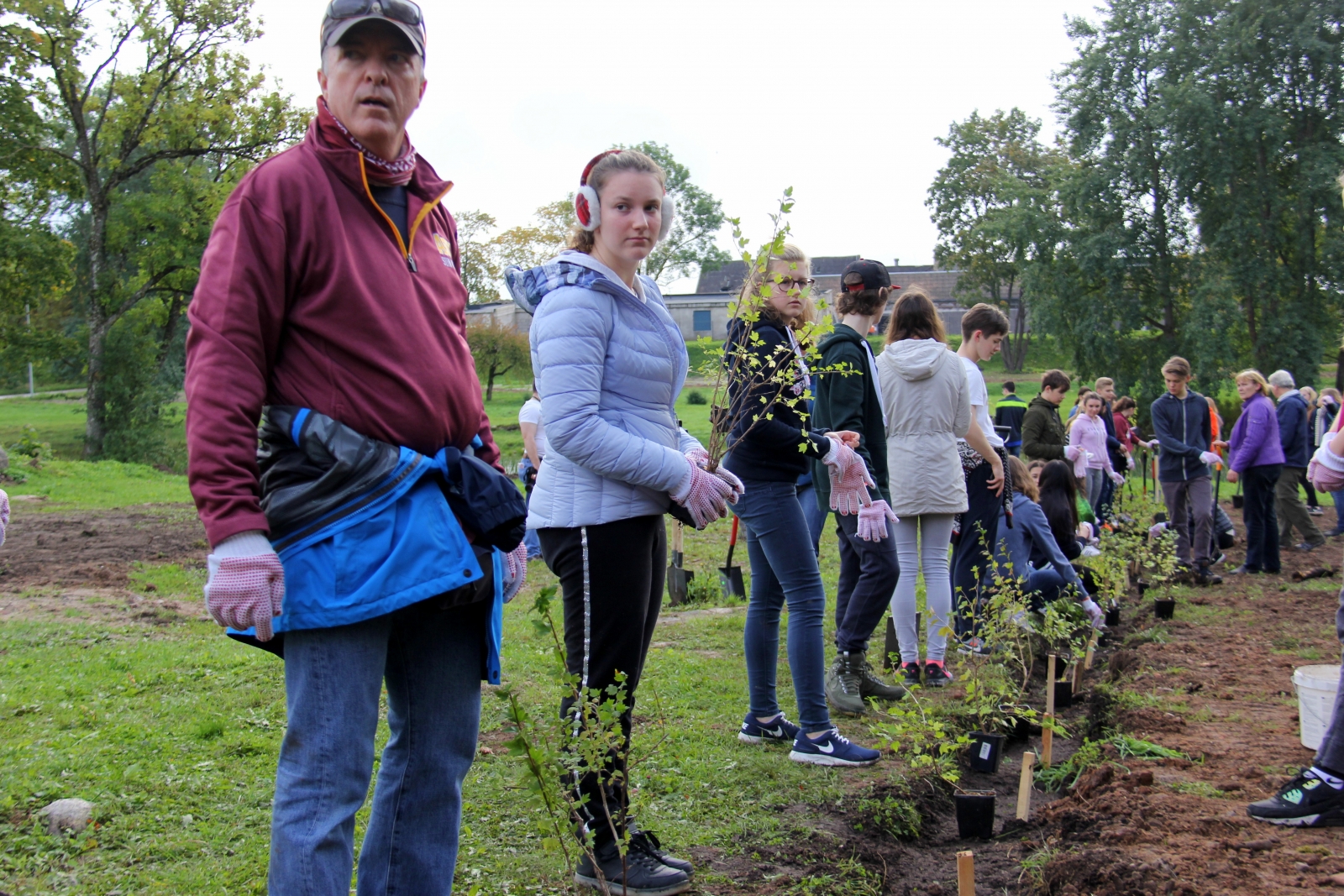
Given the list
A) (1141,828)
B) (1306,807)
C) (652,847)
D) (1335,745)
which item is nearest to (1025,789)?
(1141,828)

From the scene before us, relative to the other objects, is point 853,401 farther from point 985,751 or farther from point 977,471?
point 977,471

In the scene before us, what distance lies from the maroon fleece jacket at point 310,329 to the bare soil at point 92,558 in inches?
218

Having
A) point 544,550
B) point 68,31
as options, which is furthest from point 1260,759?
point 68,31

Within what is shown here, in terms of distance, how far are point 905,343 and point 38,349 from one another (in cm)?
2645

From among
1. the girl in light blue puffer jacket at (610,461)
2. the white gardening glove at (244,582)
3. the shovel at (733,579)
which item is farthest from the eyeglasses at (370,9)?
the shovel at (733,579)

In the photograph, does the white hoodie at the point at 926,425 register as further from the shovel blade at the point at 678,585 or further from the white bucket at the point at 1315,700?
the shovel blade at the point at 678,585

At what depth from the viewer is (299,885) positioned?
1808mm

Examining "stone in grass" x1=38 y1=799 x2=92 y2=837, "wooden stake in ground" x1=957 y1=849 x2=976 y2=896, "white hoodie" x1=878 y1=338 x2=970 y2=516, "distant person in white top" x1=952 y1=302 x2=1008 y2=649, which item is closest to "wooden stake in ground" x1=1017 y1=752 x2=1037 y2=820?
"wooden stake in ground" x1=957 y1=849 x2=976 y2=896

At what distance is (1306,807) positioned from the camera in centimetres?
328

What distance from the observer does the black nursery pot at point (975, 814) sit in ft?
11.4

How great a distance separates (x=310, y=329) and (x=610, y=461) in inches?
38.5

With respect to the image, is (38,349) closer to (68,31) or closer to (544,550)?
(68,31)

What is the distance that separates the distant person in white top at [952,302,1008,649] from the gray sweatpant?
15.5ft

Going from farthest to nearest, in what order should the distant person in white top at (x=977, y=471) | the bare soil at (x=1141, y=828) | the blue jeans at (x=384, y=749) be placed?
the distant person in white top at (x=977, y=471) < the bare soil at (x=1141, y=828) < the blue jeans at (x=384, y=749)
